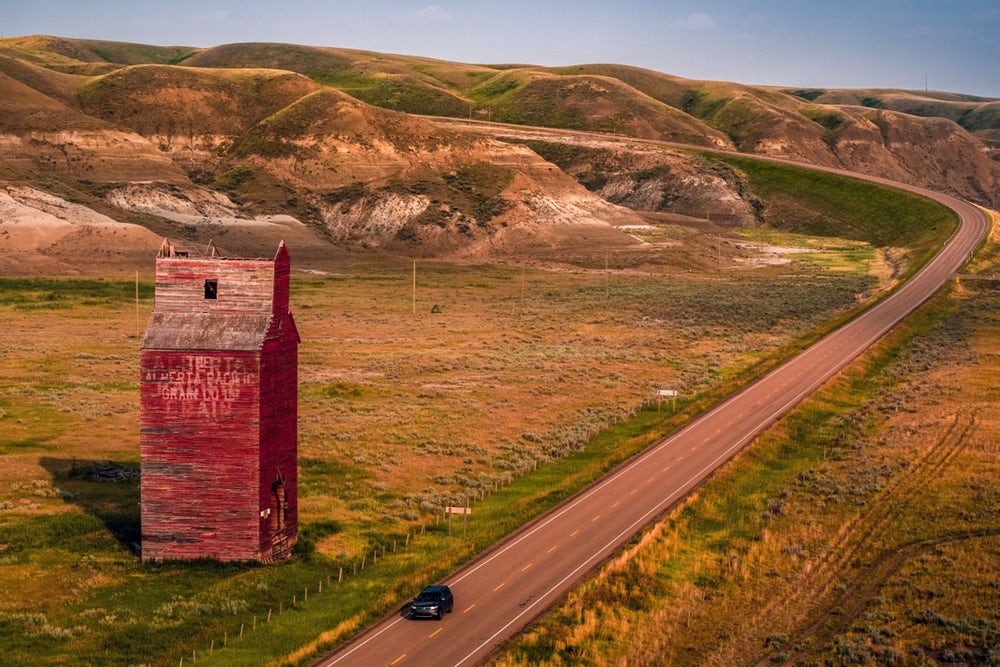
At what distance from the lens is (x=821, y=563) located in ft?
150

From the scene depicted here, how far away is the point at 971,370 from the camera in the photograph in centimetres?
8819

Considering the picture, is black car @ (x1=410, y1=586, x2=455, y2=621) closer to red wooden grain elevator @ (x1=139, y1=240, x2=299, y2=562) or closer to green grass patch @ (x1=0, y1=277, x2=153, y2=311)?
red wooden grain elevator @ (x1=139, y1=240, x2=299, y2=562)

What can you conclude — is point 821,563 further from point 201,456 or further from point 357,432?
point 357,432

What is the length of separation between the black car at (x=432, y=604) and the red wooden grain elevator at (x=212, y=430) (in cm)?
844

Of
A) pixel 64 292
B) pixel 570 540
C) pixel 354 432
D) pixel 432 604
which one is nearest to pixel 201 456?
pixel 432 604

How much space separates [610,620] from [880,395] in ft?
153

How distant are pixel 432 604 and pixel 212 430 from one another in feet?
38.6

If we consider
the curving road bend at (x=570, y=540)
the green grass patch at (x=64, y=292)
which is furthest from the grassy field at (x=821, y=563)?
Result: the green grass patch at (x=64, y=292)

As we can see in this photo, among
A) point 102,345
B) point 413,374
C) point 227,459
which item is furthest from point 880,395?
point 102,345

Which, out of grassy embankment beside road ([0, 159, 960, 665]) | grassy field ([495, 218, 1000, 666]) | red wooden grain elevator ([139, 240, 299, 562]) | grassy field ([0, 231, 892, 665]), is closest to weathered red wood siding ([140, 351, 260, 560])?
red wooden grain elevator ([139, 240, 299, 562])

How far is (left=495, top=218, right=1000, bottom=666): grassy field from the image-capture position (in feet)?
123

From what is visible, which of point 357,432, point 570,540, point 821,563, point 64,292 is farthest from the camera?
point 64,292

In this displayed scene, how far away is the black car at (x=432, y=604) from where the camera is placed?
1534 inches

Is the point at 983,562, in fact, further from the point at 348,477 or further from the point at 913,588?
the point at 348,477
